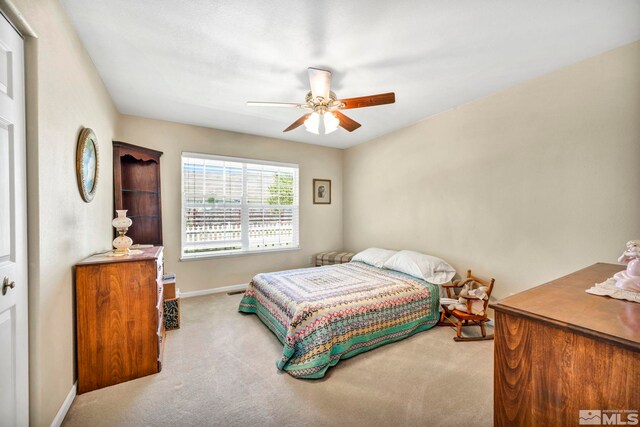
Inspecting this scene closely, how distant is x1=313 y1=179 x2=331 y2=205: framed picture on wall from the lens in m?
4.90

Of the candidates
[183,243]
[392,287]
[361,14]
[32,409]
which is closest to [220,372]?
[32,409]

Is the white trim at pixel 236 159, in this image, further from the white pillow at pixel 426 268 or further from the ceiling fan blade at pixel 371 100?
the white pillow at pixel 426 268

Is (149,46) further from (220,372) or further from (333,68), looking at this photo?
(220,372)

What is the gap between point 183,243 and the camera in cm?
379

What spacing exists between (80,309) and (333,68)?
273cm

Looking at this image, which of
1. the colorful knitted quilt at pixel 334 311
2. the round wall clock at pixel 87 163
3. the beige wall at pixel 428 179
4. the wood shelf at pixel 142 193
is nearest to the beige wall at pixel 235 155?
the beige wall at pixel 428 179

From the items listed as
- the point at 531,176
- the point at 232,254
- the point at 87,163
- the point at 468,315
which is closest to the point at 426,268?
the point at 468,315

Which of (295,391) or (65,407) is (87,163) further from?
(295,391)

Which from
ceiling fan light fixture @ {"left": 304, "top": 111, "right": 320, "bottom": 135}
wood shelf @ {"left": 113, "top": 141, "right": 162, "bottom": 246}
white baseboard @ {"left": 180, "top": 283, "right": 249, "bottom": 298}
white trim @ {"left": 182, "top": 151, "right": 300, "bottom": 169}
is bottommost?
white baseboard @ {"left": 180, "top": 283, "right": 249, "bottom": 298}

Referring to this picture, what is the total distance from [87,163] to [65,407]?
1704mm

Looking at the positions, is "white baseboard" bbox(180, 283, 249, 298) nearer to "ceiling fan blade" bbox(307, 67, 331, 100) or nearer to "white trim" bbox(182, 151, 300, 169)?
"white trim" bbox(182, 151, 300, 169)

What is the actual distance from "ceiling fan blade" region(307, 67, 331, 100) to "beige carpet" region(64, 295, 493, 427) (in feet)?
7.80

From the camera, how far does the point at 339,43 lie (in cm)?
195

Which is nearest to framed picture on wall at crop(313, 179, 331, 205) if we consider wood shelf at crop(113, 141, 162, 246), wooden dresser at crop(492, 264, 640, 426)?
wood shelf at crop(113, 141, 162, 246)
